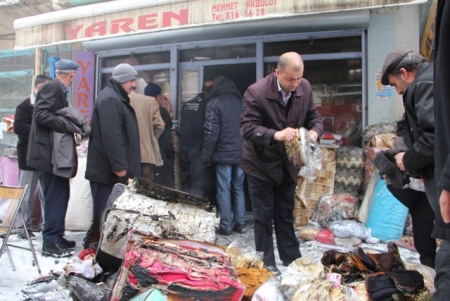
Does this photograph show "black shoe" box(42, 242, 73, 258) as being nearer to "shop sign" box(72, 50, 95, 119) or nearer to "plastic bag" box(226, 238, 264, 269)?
"plastic bag" box(226, 238, 264, 269)

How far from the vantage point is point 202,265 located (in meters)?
2.68

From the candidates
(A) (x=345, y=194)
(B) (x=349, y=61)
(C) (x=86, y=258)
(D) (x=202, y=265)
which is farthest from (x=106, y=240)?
(B) (x=349, y=61)

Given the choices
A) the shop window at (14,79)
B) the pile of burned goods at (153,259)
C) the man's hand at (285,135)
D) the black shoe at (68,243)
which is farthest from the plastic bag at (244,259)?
the shop window at (14,79)

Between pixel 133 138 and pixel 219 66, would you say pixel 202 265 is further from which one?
pixel 219 66

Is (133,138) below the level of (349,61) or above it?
below

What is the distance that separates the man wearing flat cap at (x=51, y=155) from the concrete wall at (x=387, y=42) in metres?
3.87

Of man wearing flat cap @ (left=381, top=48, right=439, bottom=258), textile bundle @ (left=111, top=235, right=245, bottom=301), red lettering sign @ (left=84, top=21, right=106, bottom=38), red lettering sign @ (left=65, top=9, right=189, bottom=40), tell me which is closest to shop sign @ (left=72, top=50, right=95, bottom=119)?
red lettering sign @ (left=65, top=9, right=189, bottom=40)

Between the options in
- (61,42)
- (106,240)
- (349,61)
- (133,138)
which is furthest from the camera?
(61,42)

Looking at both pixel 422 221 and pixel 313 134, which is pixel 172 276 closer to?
pixel 313 134

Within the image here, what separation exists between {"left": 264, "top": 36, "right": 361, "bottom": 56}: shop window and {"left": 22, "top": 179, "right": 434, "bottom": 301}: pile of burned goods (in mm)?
3407

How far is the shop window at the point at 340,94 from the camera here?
5.90 m

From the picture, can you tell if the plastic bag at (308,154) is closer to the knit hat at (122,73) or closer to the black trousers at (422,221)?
the black trousers at (422,221)

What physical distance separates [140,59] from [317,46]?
313 cm

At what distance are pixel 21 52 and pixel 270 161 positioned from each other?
766 centimetres
